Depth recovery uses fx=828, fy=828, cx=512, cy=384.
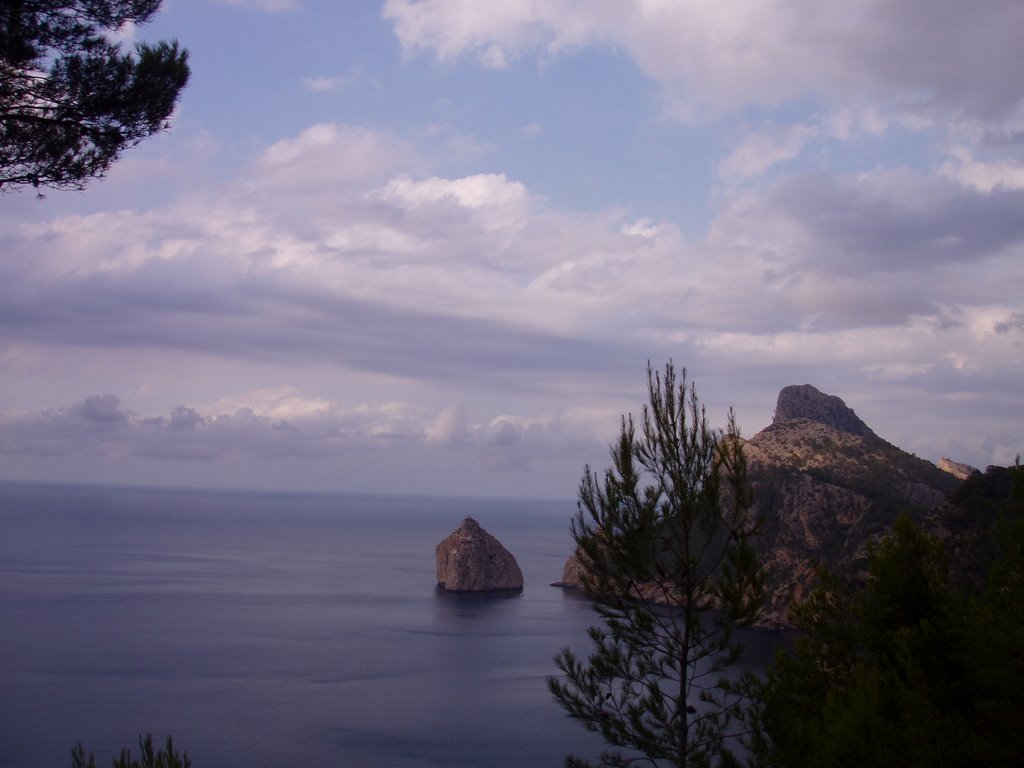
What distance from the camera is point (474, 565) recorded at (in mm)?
100125

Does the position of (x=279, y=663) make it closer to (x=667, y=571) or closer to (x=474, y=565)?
(x=474, y=565)

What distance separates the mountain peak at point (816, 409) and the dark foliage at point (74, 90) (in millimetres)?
106417

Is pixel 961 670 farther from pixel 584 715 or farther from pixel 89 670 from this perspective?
pixel 89 670

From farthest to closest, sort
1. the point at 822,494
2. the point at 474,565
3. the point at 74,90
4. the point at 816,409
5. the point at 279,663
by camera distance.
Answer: the point at 816,409
the point at 474,565
the point at 822,494
the point at 279,663
the point at 74,90

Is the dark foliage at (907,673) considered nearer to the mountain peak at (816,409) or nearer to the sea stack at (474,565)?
the sea stack at (474,565)

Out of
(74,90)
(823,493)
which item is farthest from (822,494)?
(74,90)

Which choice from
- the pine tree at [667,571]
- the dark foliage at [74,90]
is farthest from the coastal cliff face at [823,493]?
the dark foliage at [74,90]

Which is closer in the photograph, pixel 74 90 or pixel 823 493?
pixel 74 90

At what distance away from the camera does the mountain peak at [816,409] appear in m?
113

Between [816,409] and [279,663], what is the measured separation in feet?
272

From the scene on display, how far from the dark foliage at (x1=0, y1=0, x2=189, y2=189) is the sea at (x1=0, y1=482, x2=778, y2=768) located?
26.9 metres

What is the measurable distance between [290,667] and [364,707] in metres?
11.7

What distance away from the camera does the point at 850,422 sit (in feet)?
376

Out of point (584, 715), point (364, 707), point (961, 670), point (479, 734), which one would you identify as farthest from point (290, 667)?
point (961, 670)
